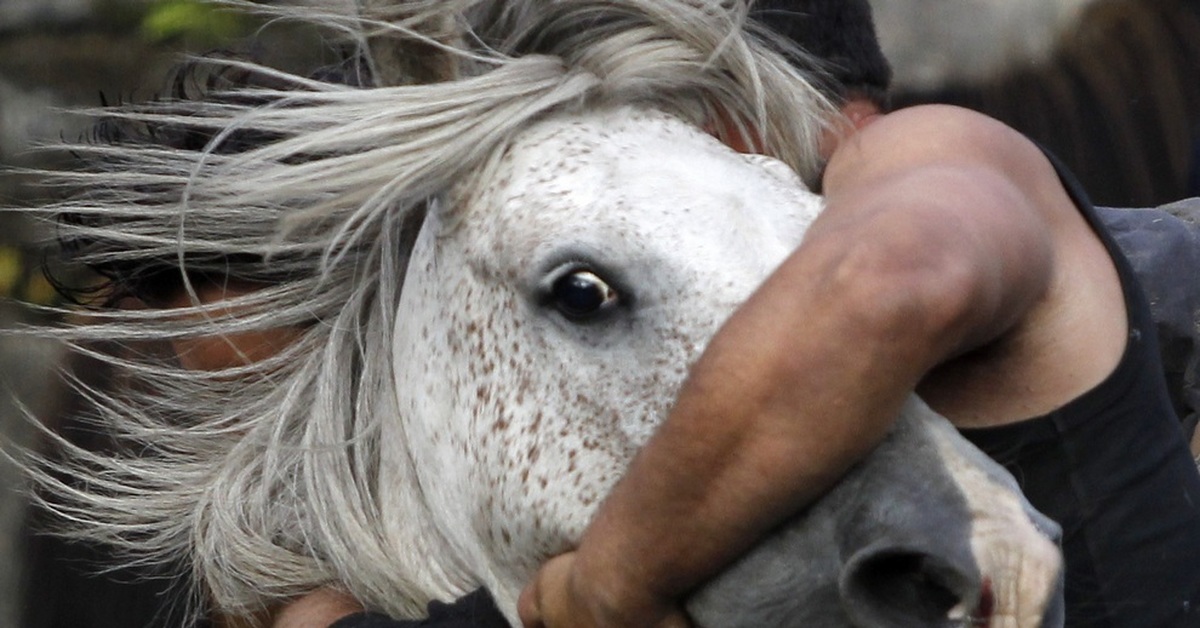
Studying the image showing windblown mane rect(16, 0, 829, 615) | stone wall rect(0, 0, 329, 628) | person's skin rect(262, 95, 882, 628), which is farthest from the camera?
stone wall rect(0, 0, 329, 628)

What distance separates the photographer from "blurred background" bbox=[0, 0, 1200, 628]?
2.90 meters

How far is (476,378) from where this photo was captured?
1.32 m

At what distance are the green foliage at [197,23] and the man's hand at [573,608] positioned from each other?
1076 millimetres

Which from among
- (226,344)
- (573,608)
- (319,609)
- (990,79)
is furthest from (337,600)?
(990,79)

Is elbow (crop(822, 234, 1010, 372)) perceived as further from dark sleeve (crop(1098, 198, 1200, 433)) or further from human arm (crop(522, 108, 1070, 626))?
dark sleeve (crop(1098, 198, 1200, 433))

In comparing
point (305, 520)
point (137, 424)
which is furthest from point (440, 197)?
point (137, 424)

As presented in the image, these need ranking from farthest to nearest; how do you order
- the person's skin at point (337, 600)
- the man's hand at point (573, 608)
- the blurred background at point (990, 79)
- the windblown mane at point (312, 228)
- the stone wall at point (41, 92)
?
the blurred background at point (990, 79), the stone wall at point (41, 92), the person's skin at point (337, 600), the windblown mane at point (312, 228), the man's hand at point (573, 608)

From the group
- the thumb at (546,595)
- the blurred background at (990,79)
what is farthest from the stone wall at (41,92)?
the thumb at (546,595)

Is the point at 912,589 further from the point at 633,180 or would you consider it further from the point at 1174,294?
the point at 1174,294

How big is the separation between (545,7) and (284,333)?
54 cm

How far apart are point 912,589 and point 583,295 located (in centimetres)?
40

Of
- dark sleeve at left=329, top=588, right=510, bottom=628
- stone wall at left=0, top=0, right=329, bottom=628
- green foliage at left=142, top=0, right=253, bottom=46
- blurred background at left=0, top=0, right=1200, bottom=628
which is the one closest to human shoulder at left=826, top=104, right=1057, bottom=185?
dark sleeve at left=329, top=588, right=510, bottom=628

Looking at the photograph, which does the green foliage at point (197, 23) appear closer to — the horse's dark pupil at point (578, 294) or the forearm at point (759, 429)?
the horse's dark pupil at point (578, 294)

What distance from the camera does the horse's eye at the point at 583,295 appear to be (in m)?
1.19
